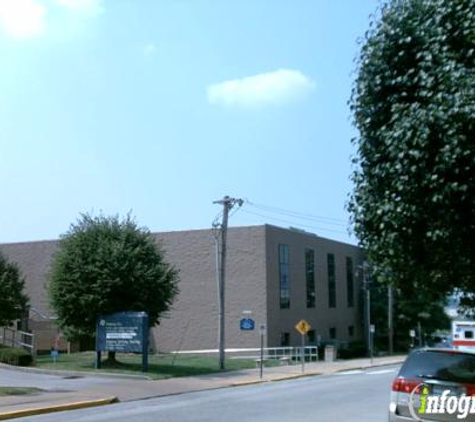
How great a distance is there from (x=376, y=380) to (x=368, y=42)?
76.8 ft

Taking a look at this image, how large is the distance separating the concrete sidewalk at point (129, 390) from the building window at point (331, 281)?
71.1 ft

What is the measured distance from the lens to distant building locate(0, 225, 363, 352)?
50281 mm

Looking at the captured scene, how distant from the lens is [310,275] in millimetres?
57312

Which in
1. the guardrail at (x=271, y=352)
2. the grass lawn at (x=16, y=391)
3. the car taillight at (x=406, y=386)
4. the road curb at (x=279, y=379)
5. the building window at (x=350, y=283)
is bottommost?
the road curb at (x=279, y=379)

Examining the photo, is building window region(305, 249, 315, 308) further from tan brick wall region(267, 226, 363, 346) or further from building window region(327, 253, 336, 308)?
building window region(327, 253, 336, 308)

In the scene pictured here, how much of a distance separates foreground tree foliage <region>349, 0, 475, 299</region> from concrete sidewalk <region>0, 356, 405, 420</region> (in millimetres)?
11844

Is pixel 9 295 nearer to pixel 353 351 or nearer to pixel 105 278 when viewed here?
pixel 105 278

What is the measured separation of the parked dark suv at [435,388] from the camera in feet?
35.2

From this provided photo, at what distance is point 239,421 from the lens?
611 inches

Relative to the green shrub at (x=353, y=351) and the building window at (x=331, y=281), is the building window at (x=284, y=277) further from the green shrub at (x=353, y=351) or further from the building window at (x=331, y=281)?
the building window at (x=331, y=281)

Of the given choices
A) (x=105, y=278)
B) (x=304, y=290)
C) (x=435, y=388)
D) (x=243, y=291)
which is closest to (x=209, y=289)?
(x=243, y=291)

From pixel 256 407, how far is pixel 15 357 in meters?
17.6

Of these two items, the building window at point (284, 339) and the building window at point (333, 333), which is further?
the building window at point (333, 333)

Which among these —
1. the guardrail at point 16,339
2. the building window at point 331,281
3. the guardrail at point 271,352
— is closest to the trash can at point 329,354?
the guardrail at point 271,352
